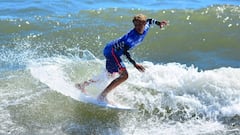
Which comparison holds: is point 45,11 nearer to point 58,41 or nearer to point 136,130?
point 58,41

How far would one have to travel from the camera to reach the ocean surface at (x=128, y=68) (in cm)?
679

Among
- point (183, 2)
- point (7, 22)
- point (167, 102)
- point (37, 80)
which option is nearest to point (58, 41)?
point (7, 22)

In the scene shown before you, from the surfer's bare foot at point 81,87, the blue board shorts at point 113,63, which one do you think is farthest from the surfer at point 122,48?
the surfer's bare foot at point 81,87

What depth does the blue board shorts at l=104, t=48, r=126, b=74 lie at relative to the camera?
23.8 ft

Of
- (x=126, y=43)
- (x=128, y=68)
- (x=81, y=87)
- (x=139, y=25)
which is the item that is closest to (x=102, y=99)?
(x=81, y=87)

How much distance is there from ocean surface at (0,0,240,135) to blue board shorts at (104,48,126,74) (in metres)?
0.40

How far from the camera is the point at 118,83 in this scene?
7.40 meters

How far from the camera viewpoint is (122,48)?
710 cm

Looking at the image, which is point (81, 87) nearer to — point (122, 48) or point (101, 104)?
point (101, 104)

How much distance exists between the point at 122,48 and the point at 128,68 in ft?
6.66

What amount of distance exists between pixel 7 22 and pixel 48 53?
3082 mm

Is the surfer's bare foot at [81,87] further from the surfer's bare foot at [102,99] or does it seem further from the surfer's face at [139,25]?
the surfer's face at [139,25]

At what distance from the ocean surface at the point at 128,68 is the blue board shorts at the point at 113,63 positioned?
0.40 metres

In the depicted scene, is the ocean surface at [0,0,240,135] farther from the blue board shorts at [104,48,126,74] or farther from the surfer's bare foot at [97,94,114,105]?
the blue board shorts at [104,48,126,74]
